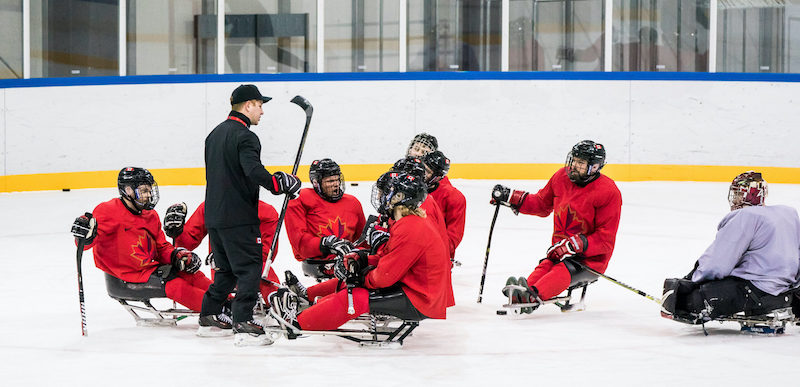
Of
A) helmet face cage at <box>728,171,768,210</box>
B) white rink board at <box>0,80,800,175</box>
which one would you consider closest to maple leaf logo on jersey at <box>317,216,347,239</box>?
helmet face cage at <box>728,171,768,210</box>

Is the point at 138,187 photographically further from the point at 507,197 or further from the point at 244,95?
the point at 507,197

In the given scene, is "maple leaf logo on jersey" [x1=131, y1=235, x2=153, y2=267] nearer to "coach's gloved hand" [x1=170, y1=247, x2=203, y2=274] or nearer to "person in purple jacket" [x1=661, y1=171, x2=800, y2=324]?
"coach's gloved hand" [x1=170, y1=247, x2=203, y2=274]

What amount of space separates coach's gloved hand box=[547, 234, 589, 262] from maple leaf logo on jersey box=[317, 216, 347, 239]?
118cm

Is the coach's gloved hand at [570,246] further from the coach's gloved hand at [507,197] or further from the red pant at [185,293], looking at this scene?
the red pant at [185,293]

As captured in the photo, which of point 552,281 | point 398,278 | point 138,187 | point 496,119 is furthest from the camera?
point 496,119

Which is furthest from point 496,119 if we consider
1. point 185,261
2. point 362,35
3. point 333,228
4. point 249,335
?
point 249,335

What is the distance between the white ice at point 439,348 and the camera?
423 centimetres

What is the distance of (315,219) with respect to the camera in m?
5.82

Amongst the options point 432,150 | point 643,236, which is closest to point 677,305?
point 432,150

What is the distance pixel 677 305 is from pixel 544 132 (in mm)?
7827

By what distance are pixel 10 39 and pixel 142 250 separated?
7536mm

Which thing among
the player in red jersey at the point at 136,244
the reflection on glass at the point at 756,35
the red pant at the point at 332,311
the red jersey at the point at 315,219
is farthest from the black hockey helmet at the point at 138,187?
the reflection on glass at the point at 756,35

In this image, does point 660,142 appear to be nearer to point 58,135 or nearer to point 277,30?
point 277,30

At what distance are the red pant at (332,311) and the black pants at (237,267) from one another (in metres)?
0.26
